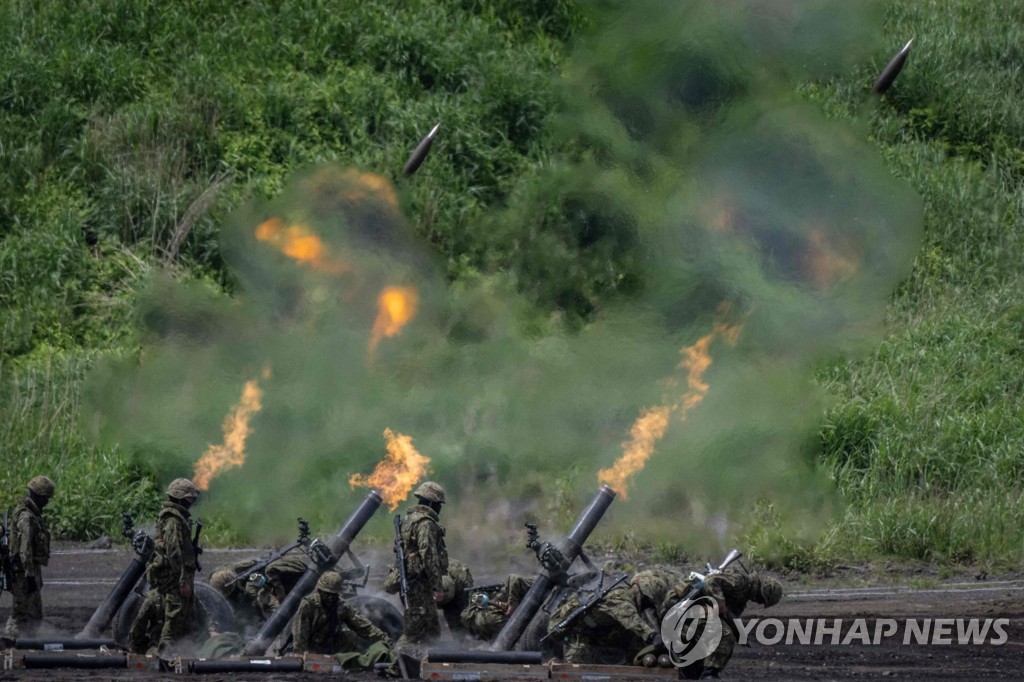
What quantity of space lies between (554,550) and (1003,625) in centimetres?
489

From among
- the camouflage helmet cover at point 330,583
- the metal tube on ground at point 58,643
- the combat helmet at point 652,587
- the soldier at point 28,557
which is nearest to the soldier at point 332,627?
the camouflage helmet cover at point 330,583

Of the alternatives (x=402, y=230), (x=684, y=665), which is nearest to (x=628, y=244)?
(x=402, y=230)

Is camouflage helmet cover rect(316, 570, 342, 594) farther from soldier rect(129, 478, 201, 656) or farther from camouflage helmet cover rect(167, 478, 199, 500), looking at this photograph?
camouflage helmet cover rect(167, 478, 199, 500)

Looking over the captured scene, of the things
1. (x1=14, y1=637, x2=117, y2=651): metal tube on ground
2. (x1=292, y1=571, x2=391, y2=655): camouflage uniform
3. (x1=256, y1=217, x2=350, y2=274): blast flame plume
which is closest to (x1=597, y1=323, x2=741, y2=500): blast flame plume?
(x1=292, y1=571, x2=391, y2=655): camouflage uniform

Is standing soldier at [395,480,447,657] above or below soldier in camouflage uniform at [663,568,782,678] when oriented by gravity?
below

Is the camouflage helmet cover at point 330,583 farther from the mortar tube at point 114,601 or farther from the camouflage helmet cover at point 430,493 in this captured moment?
the mortar tube at point 114,601

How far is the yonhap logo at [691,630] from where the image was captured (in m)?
12.1

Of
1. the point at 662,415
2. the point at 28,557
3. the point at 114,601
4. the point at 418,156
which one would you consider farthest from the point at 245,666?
the point at 418,156

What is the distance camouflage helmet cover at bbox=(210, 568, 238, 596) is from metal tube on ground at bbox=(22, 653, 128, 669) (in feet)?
4.44

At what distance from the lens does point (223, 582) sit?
46.8ft

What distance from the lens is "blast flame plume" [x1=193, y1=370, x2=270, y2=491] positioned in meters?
18.8

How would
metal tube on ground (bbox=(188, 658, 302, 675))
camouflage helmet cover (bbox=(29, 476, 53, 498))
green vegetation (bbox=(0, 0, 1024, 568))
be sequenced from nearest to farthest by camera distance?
1. metal tube on ground (bbox=(188, 658, 302, 675))
2. camouflage helmet cover (bbox=(29, 476, 53, 498))
3. green vegetation (bbox=(0, 0, 1024, 568))

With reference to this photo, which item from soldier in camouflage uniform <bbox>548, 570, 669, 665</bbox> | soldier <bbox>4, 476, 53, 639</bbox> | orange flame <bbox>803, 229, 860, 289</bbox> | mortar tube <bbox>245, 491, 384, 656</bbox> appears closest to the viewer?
soldier in camouflage uniform <bbox>548, 570, 669, 665</bbox>

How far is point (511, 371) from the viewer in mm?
21000
